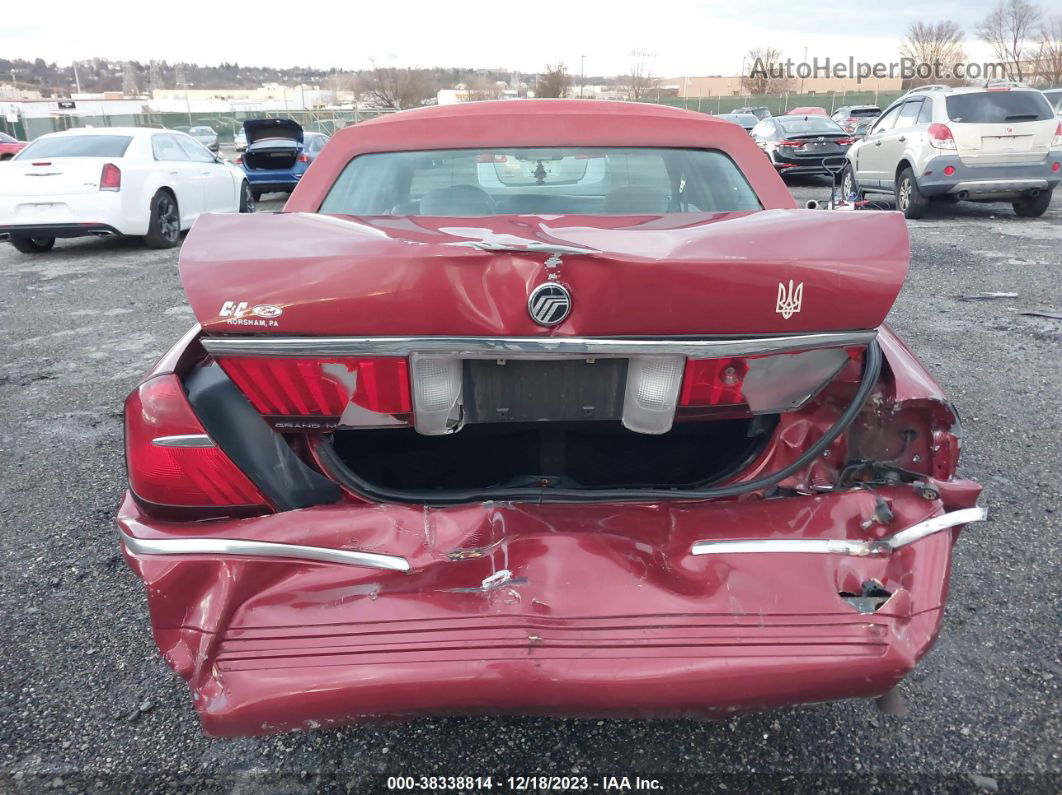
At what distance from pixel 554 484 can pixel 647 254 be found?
631 millimetres

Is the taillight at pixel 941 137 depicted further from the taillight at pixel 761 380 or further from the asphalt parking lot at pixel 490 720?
the taillight at pixel 761 380

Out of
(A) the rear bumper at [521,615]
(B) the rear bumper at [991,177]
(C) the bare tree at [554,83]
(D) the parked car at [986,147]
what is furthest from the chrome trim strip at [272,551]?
(C) the bare tree at [554,83]

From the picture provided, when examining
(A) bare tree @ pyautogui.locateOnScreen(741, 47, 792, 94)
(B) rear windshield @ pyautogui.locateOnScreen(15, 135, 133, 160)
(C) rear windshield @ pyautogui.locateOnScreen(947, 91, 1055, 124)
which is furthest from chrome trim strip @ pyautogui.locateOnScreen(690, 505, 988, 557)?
(A) bare tree @ pyautogui.locateOnScreen(741, 47, 792, 94)

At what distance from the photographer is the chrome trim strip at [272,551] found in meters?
1.48

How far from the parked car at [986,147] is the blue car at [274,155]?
30.7 feet

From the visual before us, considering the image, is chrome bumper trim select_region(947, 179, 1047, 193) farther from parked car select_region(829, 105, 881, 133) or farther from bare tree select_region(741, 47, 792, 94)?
A: bare tree select_region(741, 47, 792, 94)

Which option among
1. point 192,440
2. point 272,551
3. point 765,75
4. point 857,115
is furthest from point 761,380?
point 765,75

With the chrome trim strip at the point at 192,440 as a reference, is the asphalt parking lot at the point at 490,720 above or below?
below

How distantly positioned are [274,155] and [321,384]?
44.3 ft

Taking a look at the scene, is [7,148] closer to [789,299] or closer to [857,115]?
[789,299]

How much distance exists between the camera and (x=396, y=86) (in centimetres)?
4278

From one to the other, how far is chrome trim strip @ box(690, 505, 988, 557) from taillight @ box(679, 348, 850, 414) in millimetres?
292

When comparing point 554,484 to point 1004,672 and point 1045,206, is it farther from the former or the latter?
point 1045,206

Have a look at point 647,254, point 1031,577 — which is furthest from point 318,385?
point 1031,577
